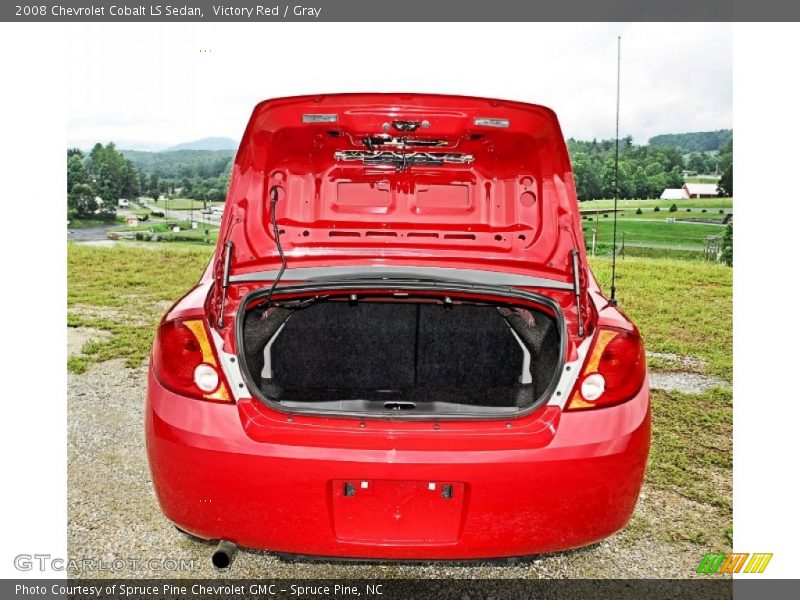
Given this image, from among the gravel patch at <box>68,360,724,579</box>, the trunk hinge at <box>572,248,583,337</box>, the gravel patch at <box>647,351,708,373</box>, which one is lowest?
the gravel patch at <box>68,360,724,579</box>

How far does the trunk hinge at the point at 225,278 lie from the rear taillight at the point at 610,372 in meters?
1.23

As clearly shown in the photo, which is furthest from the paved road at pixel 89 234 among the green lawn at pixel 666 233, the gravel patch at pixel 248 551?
the gravel patch at pixel 248 551

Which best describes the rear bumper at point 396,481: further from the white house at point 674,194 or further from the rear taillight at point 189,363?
the white house at point 674,194

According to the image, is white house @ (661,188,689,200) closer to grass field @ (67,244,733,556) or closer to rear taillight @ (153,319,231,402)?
grass field @ (67,244,733,556)

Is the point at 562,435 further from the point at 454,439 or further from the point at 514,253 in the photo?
the point at 514,253

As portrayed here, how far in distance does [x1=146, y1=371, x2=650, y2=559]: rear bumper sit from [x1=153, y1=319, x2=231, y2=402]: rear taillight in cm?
7

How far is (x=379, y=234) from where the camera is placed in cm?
268

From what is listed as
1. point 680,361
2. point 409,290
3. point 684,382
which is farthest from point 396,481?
point 680,361

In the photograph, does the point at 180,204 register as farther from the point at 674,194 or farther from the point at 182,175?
the point at 674,194

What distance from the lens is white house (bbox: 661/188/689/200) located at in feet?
42.3

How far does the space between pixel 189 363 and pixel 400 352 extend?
4.50 ft

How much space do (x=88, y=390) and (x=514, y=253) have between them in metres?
3.85

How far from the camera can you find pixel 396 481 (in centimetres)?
201
